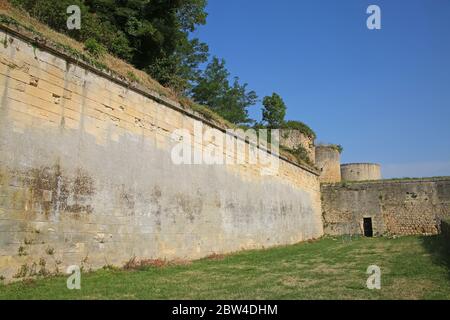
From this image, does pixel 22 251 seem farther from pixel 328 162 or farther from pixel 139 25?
pixel 328 162

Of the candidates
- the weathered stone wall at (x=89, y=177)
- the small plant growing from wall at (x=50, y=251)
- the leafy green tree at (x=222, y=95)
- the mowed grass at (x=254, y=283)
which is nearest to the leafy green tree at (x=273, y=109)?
the leafy green tree at (x=222, y=95)

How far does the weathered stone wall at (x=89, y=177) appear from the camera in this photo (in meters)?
6.08

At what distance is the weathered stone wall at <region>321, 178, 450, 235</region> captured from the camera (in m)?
20.4

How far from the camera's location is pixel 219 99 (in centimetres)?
3447

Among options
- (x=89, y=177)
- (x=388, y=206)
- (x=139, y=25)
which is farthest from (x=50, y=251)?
(x=388, y=206)

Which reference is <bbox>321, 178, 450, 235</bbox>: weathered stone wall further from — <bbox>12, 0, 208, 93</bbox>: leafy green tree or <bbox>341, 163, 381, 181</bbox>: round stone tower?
<bbox>12, 0, 208, 93</bbox>: leafy green tree

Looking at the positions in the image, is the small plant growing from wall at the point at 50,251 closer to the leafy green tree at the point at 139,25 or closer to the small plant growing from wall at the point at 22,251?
the small plant growing from wall at the point at 22,251

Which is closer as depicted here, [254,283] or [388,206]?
[254,283]

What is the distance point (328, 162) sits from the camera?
2686 centimetres

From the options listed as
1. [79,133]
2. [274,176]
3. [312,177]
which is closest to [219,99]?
[312,177]

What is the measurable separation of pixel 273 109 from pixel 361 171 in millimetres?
8698

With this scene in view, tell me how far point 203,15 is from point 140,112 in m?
10.2

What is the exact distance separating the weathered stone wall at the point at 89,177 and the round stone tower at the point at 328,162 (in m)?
16.4

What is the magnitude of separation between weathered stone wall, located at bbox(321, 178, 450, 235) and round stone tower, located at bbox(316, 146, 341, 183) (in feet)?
13.2
